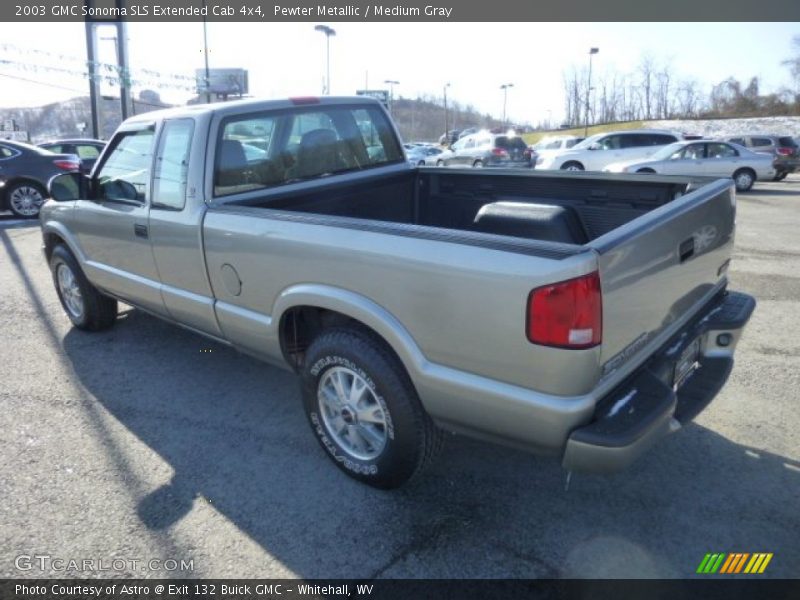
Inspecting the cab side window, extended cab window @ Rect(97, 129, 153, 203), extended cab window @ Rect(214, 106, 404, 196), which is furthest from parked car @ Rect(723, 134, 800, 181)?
extended cab window @ Rect(97, 129, 153, 203)

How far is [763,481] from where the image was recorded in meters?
2.91

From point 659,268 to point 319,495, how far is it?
187cm

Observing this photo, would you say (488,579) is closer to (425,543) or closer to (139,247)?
(425,543)

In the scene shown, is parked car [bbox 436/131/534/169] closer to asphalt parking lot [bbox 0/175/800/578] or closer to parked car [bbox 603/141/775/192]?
parked car [bbox 603/141/775/192]

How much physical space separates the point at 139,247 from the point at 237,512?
2.04 meters

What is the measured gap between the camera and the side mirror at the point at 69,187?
450cm

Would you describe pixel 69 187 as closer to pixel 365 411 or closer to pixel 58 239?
pixel 58 239

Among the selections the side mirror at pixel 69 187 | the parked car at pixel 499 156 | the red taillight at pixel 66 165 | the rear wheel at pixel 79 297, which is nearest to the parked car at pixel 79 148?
the red taillight at pixel 66 165

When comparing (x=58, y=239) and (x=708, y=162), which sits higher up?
(x=708, y=162)

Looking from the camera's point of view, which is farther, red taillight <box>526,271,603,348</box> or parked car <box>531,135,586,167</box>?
parked car <box>531,135,586,167</box>

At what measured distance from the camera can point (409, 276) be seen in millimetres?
2377

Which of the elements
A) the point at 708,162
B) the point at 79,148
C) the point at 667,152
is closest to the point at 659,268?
the point at 79,148

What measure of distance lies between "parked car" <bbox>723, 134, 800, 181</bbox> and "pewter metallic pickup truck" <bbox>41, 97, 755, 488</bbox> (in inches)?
790

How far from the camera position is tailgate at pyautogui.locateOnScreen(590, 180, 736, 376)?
2.19 m
